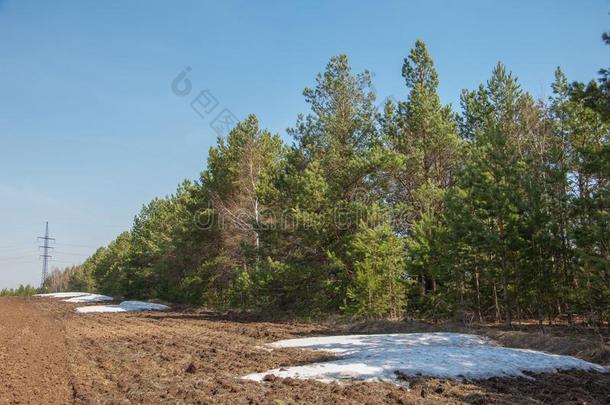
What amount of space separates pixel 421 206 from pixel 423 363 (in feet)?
52.8

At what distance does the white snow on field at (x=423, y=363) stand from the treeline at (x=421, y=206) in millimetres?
3425

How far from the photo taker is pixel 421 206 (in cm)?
2462

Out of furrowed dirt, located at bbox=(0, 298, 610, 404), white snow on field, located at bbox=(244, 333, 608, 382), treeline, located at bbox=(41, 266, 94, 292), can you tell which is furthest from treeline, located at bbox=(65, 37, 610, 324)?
treeline, located at bbox=(41, 266, 94, 292)

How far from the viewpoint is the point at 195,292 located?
36.9 m

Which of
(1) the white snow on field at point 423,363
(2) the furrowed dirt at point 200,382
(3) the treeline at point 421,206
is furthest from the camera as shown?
(3) the treeline at point 421,206

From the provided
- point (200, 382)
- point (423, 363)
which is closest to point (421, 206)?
point (423, 363)

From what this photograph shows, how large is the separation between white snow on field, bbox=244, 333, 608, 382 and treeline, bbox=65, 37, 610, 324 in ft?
11.2

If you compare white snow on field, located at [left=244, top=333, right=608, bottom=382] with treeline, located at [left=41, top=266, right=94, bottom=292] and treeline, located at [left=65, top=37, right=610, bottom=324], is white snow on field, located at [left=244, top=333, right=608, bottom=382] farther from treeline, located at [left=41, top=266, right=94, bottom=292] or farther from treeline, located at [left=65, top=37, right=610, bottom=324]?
treeline, located at [left=41, top=266, right=94, bottom=292]

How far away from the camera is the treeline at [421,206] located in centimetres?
1692

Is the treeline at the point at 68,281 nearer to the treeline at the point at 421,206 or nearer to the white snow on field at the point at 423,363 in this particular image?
the treeline at the point at 421,206

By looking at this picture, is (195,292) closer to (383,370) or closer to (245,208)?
(245,208)

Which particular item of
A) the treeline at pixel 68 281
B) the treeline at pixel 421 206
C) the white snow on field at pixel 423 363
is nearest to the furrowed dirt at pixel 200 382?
the white snow on field at pixel 423 363

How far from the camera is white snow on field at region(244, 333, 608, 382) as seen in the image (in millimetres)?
8578

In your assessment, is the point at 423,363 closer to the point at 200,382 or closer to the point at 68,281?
the point at 200,382
